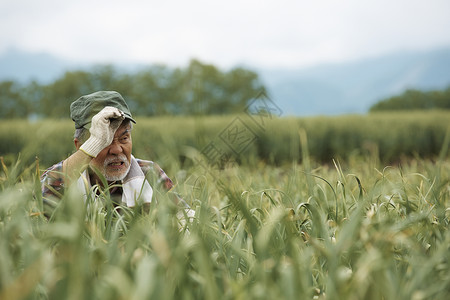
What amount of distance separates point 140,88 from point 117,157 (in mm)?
33733

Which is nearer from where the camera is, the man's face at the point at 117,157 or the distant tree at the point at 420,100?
the man's face at the point at 117,157

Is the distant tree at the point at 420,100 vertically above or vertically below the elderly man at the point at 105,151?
below

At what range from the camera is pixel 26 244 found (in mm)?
962

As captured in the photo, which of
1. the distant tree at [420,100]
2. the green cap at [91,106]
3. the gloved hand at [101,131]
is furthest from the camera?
the distant tree at [420,100]

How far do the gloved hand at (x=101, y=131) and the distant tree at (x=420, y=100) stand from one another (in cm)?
4646

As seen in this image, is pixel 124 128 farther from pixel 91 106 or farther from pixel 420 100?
pixel 420 100

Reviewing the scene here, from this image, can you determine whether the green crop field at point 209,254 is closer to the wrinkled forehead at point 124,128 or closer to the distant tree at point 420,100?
the wrinkled forehead at point 124,128

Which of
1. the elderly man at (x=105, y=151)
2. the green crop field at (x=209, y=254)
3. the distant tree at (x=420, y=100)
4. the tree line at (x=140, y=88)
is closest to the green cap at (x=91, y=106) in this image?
the elderly man at (x=105, y=151)

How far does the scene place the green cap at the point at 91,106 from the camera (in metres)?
1.66

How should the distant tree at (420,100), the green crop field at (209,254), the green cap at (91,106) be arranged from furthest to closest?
the distant tree at (420,100), the green cap at (91,106), the green crop field at (209,254)

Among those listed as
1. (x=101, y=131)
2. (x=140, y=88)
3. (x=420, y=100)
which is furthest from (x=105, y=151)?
(x=420, y=100)

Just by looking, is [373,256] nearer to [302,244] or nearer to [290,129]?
[302,244]

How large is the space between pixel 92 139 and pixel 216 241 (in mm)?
586

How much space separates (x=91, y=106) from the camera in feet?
5.44
